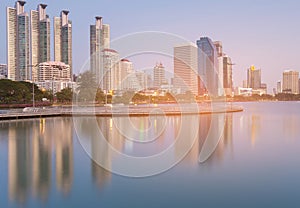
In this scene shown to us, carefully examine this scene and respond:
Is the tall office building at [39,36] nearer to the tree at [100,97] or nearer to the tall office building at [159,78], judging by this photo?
the tree at [100,97]

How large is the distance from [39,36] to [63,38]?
249 inches

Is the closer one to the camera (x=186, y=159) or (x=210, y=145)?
(x=186, y=159)

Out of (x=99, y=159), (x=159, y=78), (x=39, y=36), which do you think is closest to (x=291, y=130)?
(x=159, y=78)

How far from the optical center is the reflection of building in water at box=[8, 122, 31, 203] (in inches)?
192

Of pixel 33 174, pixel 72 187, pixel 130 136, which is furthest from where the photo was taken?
pixel 130 136

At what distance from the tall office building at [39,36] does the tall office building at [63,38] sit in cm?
306

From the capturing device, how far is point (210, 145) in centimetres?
977

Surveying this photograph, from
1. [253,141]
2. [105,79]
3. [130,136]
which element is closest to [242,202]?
[253,141]

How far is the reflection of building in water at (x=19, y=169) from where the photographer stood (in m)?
4.88

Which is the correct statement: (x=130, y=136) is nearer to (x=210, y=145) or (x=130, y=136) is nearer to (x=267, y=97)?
(x=210, y=145)

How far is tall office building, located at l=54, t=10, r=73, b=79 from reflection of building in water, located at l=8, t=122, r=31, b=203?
176ft

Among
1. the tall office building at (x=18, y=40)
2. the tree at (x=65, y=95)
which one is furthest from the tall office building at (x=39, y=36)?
the tree at (x=65, y=95)

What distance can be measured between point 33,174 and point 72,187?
1171mm

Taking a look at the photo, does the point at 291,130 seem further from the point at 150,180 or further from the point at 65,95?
the point at 65,95
